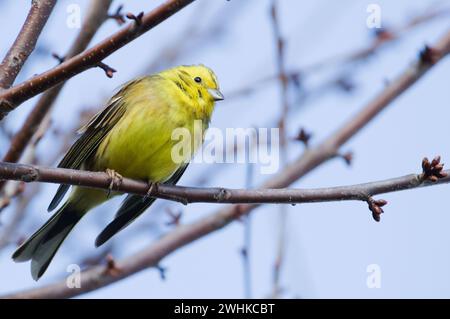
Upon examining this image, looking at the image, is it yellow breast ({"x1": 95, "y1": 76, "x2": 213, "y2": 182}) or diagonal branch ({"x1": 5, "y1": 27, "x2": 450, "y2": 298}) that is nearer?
diagonal branch ({"x1": 5, "y1": 27, "x2": 450, "y2": 298})

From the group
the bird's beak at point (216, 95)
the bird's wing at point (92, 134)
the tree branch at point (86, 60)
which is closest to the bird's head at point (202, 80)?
the bird's beak at point (216, 95)

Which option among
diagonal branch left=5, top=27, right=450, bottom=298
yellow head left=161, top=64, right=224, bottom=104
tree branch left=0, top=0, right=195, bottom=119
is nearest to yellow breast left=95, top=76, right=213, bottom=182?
yellow head left=161, top=64, right=224, bottom=104

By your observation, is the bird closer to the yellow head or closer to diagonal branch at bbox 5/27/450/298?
the yellow head

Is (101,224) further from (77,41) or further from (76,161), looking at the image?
(77,41)

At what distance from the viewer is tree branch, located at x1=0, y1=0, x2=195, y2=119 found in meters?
2.46

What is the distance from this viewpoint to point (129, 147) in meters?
4.09

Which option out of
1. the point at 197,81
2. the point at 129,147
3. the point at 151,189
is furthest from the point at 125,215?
the point at 197,81

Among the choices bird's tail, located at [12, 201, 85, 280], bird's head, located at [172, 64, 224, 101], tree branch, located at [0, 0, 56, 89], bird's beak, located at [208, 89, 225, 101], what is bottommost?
bird's tail, located at [12, 201, 85, 280]

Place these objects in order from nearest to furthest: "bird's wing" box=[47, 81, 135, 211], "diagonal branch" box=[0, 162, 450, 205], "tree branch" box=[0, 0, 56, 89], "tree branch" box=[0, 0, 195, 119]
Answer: "tree branch" box=[0, 0, 195, 119], "diagonal branch" box=[0, 162, 450, 205], "tree branch" box=[0, 0, 56, 89], "bird's wing" box=[47, 81, 135, 211]

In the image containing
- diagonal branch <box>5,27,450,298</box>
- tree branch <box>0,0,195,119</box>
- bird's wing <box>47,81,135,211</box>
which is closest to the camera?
tree branch <box>0,0,195,119</box>

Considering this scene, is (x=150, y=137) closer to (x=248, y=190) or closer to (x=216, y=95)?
(x=216, y=95)

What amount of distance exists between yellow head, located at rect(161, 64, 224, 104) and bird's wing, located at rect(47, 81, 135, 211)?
425 millimetres

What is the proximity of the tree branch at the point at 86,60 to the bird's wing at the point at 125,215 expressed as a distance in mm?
1574
